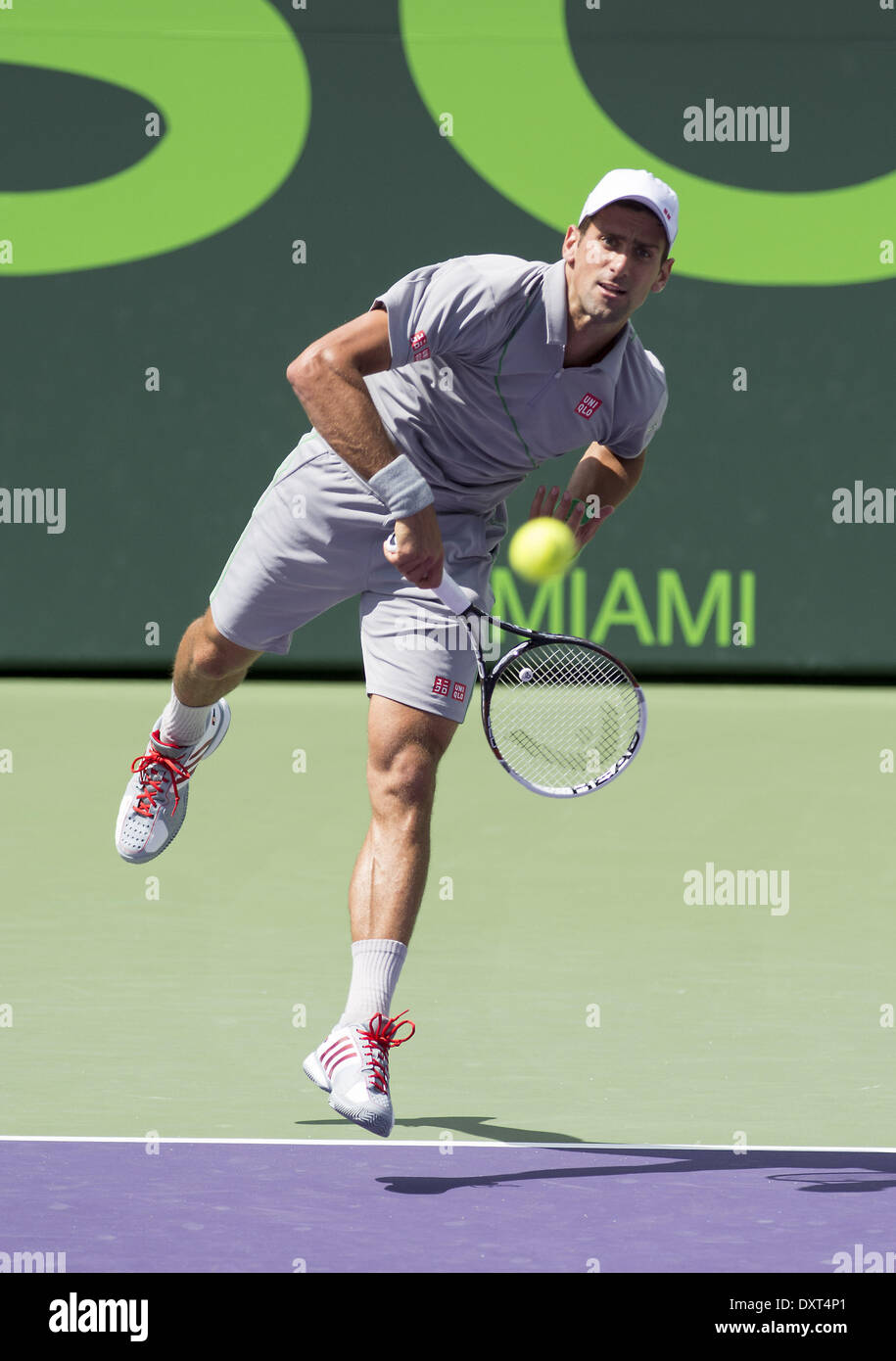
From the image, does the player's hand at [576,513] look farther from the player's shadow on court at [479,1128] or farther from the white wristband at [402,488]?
the player's shadow on court at [479,1128]

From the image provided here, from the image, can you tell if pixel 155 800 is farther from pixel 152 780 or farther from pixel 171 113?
pixel 171 113

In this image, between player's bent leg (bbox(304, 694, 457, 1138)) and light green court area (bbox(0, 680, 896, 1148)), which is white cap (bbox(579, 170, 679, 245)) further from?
light green court area (bbox(0, 680, 896, 1148))

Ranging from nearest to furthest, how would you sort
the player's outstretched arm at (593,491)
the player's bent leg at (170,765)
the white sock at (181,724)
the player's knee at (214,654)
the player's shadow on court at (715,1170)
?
the player's shadow on court at (715,1170)
the player's outstretched arm at (593,491)
the player's knee at (214,654)
the player's bent leg at (170,765)
the white sock at (181,724)

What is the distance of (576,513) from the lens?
15.3 ft

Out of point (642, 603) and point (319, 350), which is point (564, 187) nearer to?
point (642, 603)

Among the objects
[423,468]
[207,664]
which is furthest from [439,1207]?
[207,664]

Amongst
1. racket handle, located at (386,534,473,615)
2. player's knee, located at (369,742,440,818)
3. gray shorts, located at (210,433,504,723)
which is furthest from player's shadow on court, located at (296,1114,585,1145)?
racket handle, located at (386,534,473,615)

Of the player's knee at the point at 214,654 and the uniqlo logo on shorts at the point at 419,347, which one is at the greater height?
the uniqlo logo on shorts at the point at 419,347

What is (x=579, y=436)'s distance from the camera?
4527 mm

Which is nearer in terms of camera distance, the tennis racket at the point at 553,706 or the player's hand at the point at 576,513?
the tennis racket at the point at 553,706

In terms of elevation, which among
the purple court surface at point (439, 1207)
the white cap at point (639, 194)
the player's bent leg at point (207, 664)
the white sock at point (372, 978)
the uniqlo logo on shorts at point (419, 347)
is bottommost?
the purple court surface at point (439, 1207)

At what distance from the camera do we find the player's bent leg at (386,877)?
4.04 m

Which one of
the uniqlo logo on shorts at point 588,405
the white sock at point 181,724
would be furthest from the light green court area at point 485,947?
the uniqlo logo on shorts at point 588,405

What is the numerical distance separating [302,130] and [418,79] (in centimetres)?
62
